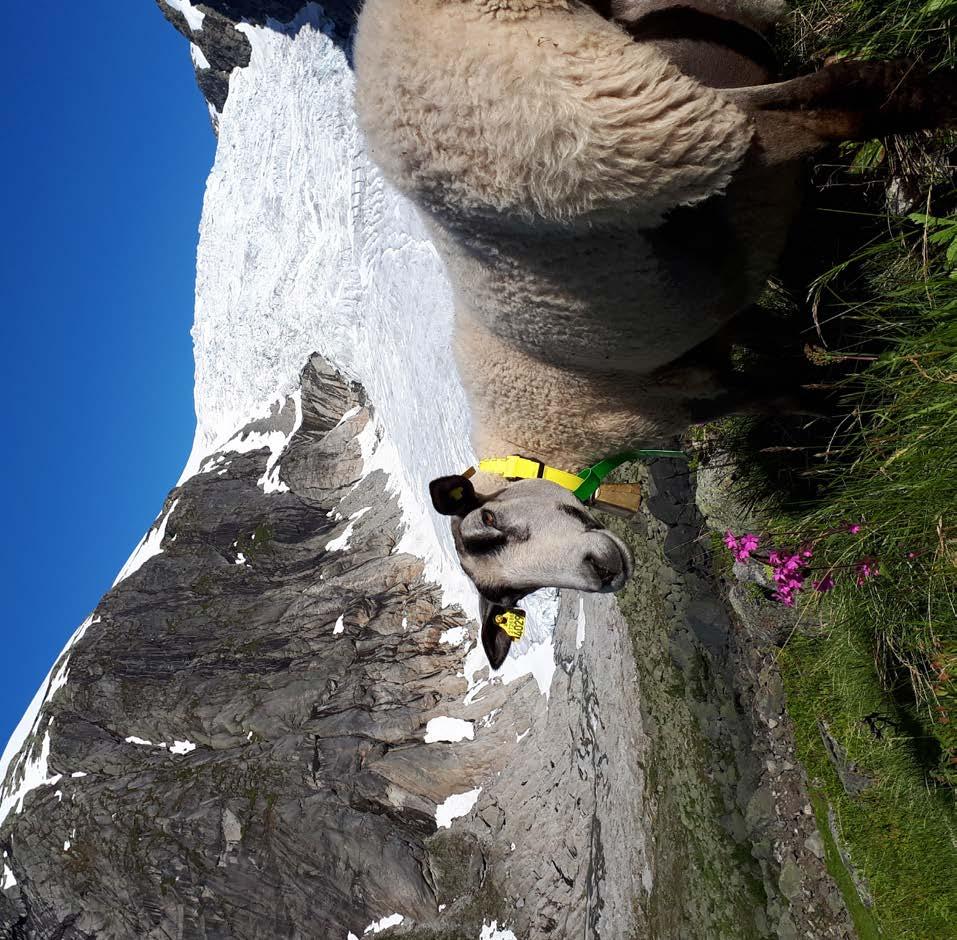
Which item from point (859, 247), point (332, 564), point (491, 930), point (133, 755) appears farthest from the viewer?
point (332, 564)

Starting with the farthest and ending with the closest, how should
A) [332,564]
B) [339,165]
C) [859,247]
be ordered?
[339,165]
[332,564]
[859,247]

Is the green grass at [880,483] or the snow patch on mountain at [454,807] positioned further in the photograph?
the snow patch on mountain at [454,807]

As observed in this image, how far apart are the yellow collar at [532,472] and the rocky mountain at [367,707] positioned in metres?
1.82

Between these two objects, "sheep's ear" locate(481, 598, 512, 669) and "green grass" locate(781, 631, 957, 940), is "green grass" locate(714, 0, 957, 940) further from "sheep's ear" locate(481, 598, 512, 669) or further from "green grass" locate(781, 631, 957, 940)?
"sheep's ear" locate(481, 598, 512, 669)

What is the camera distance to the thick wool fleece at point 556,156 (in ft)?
5.67

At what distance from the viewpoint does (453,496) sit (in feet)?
8.16

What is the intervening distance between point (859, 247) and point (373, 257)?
8.40m

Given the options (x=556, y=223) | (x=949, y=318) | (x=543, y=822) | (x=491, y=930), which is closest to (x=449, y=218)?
(x=556, y=223)

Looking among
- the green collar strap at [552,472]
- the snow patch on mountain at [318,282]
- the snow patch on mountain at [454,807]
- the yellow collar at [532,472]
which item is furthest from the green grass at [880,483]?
the snow patch on mountain at [318,282]

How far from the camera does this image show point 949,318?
2.18 metres

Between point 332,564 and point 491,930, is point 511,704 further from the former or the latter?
point 332,564

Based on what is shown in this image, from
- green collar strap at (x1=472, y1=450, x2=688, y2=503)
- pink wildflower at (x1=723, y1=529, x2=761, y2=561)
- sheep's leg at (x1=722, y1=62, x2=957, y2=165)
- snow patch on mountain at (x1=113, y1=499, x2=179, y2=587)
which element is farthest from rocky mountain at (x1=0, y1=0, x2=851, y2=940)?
sheep's leg at (x1=722, y1=62, x2=957, y2=165)

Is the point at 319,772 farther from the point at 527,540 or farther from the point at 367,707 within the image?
the point at 527,540

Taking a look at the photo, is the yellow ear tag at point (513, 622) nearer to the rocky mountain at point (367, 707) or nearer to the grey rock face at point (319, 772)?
the rocky mountain at point (367, 707)
